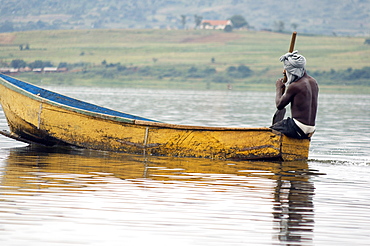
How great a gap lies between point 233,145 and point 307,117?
1.58 meters

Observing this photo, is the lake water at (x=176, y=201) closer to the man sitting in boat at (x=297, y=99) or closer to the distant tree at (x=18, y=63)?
the man sitting in boat at (x=297, y=99)

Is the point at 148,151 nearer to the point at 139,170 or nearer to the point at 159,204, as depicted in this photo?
the point at 139,170

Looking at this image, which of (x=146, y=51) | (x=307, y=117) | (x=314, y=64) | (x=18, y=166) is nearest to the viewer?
(x=18, y=166)

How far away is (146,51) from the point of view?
14038cm

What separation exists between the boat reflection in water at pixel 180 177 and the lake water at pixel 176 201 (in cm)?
2

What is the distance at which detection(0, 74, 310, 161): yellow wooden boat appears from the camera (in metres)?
14.0

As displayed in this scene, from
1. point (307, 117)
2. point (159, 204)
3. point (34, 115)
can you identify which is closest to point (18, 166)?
point (34, 115)

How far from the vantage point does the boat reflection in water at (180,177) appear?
9273 millimetres

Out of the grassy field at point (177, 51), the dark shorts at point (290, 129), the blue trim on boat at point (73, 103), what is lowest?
the dark shorts at point (290, 129)

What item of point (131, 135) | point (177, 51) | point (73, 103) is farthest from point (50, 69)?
point (131, 135)

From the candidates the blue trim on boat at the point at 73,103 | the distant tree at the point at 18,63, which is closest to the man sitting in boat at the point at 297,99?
the blue trim on boat at the point at 73,103

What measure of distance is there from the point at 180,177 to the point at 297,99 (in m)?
3.01

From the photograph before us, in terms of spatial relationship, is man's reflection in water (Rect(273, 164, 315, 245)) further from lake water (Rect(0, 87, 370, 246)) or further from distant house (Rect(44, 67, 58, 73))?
distant house (Rect(44, 67, 58, 73))

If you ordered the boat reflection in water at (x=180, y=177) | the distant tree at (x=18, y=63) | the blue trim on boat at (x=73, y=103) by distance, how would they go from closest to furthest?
the boat reflection in water at (x=180, y=177)
the blue trim on boat at (x=73, y=103)
the distant tree at (x=18, y=63)
